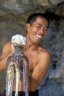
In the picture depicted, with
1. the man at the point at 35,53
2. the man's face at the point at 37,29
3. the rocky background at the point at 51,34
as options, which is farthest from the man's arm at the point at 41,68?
the rocky background at the point at 51,34

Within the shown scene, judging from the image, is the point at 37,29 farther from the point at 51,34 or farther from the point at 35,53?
the point at 51,34

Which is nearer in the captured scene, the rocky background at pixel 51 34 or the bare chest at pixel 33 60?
the bare chest at pixel 33 60

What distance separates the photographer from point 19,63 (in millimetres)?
1637

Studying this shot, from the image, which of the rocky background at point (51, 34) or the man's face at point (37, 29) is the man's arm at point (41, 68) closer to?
the man's face at point (37, 29)

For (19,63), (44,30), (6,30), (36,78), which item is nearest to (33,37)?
(44,30)

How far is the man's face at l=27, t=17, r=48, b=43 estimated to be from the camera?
1969 mm

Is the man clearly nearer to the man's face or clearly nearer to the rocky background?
the man's face

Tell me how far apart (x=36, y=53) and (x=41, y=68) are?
126mm

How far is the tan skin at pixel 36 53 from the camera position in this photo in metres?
1.96

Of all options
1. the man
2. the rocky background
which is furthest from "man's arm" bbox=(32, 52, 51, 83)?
the rocky background

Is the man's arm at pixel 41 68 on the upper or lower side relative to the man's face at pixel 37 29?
lower

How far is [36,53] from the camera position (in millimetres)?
2090

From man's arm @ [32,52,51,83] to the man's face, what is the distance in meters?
0.10

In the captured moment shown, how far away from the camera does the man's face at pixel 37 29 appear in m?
1.97
